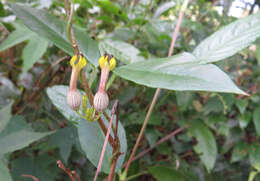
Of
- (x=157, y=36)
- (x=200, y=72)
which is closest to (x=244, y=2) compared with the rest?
(x=157, y=36)

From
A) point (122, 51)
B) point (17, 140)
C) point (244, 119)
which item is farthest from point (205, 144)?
point (17, 140)

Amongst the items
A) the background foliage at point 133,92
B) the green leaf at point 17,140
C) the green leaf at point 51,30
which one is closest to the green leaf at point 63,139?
the background foliage at point 133,92

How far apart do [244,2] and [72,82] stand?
2.47 ft

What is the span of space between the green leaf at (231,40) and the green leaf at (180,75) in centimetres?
4

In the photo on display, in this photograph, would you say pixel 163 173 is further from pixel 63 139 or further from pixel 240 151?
pixel 240 151

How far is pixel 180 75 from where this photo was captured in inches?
9.7

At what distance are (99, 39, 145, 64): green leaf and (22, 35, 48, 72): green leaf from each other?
0.46ft

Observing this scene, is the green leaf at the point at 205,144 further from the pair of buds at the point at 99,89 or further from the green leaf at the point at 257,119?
the pair of buds at the point at 99,89

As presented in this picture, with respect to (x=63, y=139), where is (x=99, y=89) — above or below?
above

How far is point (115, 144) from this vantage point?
0.88 ft

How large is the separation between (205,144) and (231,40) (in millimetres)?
386

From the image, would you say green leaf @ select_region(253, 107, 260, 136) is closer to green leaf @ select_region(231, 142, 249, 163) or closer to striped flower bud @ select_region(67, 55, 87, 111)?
green leaf @ select_region(231, 142, 249, 163)

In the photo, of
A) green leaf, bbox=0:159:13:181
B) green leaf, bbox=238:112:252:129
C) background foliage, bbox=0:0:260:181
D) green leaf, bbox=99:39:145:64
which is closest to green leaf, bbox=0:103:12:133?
background foliage, bbox=0:0:260:181

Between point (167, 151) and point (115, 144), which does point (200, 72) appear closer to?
point (115, 144)
